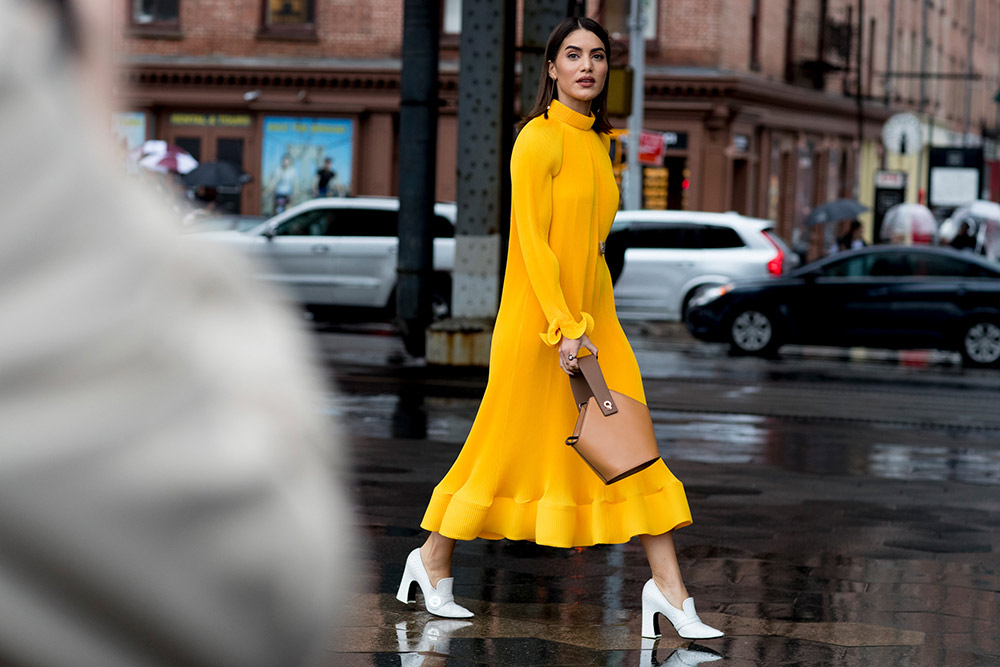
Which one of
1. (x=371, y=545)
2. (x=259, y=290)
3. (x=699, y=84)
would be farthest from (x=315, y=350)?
(x=699, y=84)

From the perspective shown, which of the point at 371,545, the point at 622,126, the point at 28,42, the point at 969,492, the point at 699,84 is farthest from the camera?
the point at 699,84

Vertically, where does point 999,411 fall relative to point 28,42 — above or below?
below

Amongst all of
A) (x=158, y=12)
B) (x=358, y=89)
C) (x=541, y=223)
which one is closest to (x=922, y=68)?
(x=358, y=89)

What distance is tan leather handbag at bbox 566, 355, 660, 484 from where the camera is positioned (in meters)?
4.99

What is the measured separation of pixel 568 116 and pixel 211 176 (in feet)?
93.6

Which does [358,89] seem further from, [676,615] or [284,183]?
[676,615]

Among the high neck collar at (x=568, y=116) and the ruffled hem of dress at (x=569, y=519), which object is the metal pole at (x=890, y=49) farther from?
the ruffled hem of dress at (x=569, y=519)

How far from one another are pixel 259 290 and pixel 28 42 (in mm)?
168

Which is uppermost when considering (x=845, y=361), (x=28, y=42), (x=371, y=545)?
(x=28, y=42)

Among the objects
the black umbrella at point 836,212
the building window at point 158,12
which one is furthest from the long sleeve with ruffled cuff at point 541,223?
the building window at point 158,12

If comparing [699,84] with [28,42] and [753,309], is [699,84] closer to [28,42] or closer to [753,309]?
[753,309]

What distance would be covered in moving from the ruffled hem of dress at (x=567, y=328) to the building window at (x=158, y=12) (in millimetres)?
33986

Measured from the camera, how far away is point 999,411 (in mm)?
14695

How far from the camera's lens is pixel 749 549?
7125 millimetres
